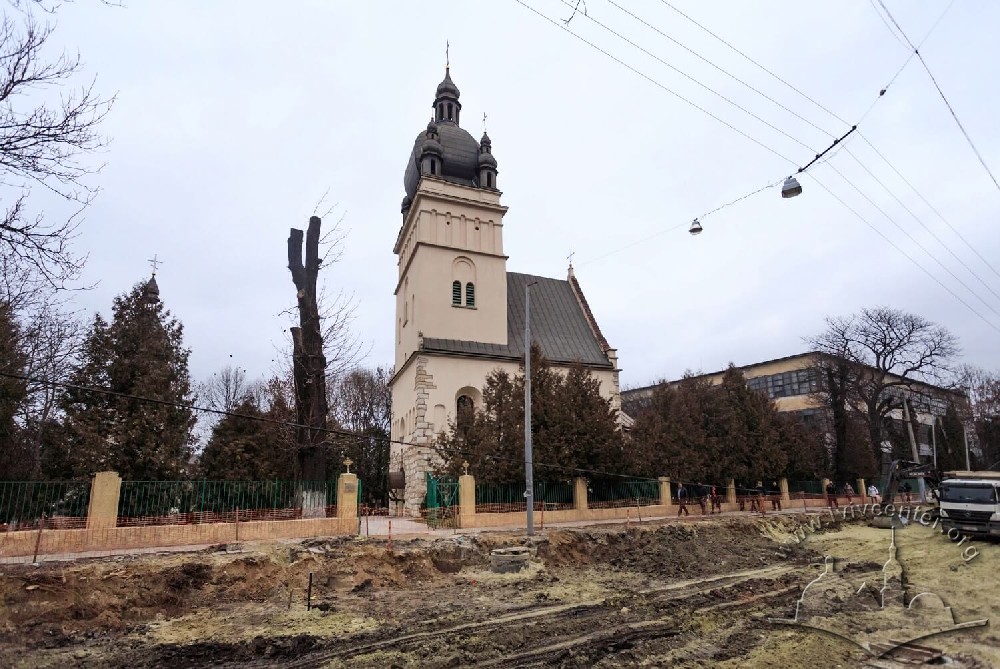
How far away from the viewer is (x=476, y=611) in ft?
32.8

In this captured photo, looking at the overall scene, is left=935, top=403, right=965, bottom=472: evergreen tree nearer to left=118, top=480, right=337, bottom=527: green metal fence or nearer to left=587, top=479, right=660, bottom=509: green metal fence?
left=587, top=479, right=660, bottom=509: green metal fence

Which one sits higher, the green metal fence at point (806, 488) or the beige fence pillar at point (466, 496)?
the beige fence pillar at point (466, 496)

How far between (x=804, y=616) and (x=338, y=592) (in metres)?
8.97

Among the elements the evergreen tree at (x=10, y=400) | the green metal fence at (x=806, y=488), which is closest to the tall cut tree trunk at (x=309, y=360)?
the evergreen tree at (x=10, y=400)

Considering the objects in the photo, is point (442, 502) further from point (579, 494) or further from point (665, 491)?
point (665, 491)

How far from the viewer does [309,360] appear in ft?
59.9

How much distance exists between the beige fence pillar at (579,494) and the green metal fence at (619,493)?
445 mm

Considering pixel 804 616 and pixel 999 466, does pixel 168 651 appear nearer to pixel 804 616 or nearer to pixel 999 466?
pixel 804 616

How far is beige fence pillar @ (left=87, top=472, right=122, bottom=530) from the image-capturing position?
492 inches

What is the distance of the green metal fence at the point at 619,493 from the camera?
2147 cm

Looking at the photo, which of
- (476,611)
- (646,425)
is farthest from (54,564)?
(646,425)

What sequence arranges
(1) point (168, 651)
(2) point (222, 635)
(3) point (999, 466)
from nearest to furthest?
(1) point (168, 651) → (2) point (222, 635) → (3) point (999, 466)

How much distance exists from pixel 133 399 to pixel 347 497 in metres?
7.34

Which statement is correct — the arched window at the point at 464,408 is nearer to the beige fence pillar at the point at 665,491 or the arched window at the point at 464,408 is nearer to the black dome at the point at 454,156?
the beige fence pillar at the point at 665,491
